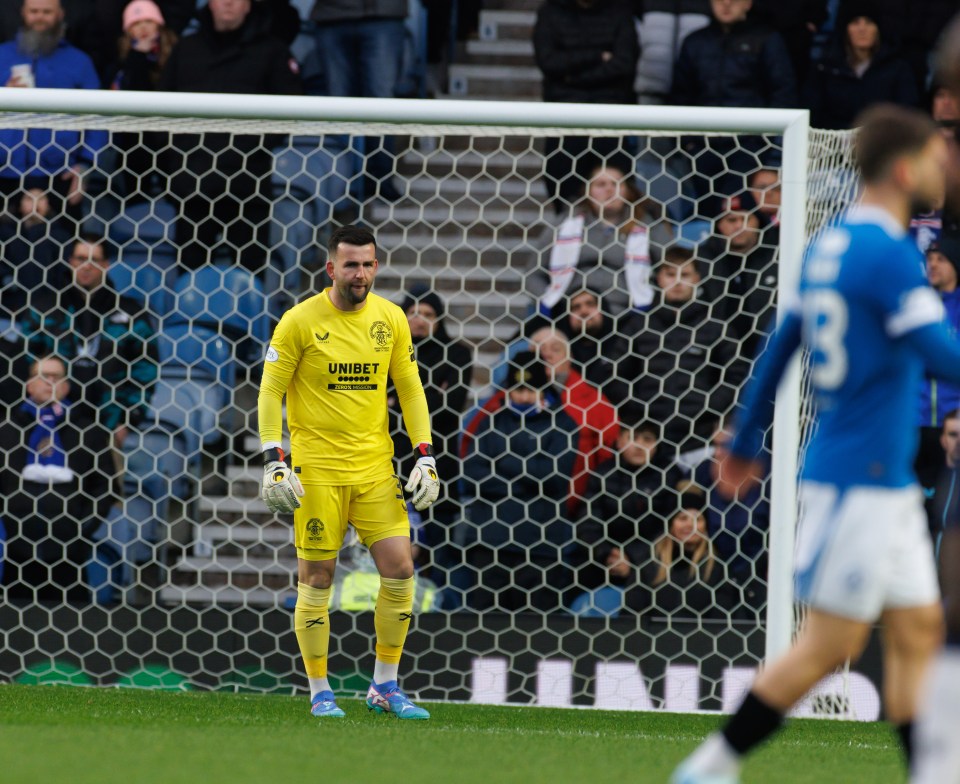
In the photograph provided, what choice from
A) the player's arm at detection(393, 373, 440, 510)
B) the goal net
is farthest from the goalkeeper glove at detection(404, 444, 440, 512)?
the goal net

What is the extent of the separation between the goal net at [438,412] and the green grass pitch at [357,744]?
0.40 m

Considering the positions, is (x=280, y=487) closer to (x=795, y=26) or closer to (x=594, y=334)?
(x=594, y=334)

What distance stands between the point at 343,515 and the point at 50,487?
6.49ft

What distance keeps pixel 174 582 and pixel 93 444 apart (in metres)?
0.80

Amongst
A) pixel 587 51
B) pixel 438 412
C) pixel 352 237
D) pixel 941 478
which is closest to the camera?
pixel 352 237

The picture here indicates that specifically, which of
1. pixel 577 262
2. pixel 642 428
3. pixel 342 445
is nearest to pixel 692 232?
pixel 577 262

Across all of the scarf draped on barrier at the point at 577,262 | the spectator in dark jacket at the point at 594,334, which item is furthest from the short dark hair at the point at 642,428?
the scarf draped on barrier at the point at 577,262

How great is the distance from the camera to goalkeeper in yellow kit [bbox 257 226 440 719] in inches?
218

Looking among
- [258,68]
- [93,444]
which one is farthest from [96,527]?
[258,68]

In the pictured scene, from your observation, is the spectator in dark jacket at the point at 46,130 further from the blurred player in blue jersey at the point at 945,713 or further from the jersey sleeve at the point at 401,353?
the blurred player in blue jersey at the point at 945,713

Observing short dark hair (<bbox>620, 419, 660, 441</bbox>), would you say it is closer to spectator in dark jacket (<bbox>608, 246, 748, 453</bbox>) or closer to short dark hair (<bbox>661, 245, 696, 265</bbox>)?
spectator in dark jacket (<bbox>608, 246, 748, 453</bbox>)

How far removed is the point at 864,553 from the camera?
315cm

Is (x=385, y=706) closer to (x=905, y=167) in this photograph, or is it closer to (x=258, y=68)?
(x=905, y=167)

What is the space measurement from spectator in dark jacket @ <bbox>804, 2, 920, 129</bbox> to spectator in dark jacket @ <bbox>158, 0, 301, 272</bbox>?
304cm
